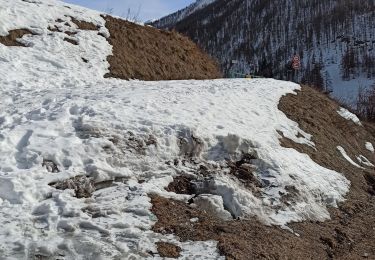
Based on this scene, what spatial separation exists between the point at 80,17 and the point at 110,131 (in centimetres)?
991

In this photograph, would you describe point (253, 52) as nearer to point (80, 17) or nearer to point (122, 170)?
point (80, 17)

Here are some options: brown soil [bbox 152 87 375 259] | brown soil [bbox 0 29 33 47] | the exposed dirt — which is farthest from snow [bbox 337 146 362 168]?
brown soil [bbox 0 29 33 47]

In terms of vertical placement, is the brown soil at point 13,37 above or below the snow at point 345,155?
above

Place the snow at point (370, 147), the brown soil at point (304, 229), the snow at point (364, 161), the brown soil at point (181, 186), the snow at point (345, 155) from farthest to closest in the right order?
the snow at point (370, 147) → the snow at point (364, 161) → the snow at point (345, 155) → the brown soil at point (181, 186) → the brown soil at point (304, 229)

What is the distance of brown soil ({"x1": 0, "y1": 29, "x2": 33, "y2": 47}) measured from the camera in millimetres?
13938

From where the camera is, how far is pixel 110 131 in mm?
8047

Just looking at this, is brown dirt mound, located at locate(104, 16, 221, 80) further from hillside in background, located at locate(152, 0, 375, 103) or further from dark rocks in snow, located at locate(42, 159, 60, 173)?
hillside in background, located at locate(152, 0, 375, 103)

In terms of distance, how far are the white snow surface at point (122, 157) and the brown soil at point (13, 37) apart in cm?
55

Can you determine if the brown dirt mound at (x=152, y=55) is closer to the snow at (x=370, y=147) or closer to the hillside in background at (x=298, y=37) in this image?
the snow at (x=370, y=147)

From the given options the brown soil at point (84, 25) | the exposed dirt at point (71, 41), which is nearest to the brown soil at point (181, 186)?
the exposed dirt at point (71, 41)

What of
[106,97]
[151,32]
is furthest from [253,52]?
[106,97]

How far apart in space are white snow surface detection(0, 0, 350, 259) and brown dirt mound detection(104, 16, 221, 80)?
9.63ft

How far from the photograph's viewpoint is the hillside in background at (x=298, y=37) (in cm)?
11838

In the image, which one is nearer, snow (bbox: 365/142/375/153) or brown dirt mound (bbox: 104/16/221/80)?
snow (bbox: 365/142/375/153)
